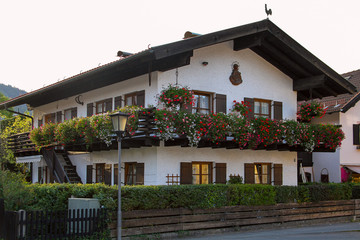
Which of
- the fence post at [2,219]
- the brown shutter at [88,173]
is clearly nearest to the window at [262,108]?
the brown shutter at [88,173]

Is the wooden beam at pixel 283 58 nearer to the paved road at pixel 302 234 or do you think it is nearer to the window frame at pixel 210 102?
the window frame at pixel 210 102

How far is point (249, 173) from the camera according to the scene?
1984cm

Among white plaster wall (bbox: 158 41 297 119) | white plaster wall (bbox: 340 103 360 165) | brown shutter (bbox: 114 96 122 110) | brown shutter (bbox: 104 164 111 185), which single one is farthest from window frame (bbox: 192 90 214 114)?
white plaster wall (bbox: 340 103 360 165)

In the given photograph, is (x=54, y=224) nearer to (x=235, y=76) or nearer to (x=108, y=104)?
(x=108, y=104)

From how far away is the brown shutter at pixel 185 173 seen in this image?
58.7 feet

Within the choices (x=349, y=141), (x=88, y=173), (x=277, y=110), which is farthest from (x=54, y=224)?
(x=349, y=141)

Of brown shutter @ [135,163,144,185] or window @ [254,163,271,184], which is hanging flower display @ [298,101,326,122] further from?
brown shutter @ [135,163,144,185]

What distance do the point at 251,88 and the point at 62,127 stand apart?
7.88 metres

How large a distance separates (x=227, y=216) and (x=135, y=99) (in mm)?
5908

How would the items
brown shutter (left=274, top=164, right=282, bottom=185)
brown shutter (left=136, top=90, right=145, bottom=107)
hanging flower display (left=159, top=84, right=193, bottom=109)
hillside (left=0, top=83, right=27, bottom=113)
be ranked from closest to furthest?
1. hanging flower display (left=159, top=84, right=193, bottom=109)
2. brown shutter (left=136, top=90, right=145, bottom=107)
3. brown shutter (left=274, top=164, right=282, bottom=185)
4. hillside (left=0, top=83, right=27, bottom=113)

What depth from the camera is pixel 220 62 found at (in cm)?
1925

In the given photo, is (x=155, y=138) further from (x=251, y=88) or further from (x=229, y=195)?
(x=251, y=88)

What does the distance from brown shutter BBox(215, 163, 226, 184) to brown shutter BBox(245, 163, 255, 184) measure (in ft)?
3.99

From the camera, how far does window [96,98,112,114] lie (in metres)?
20.0
